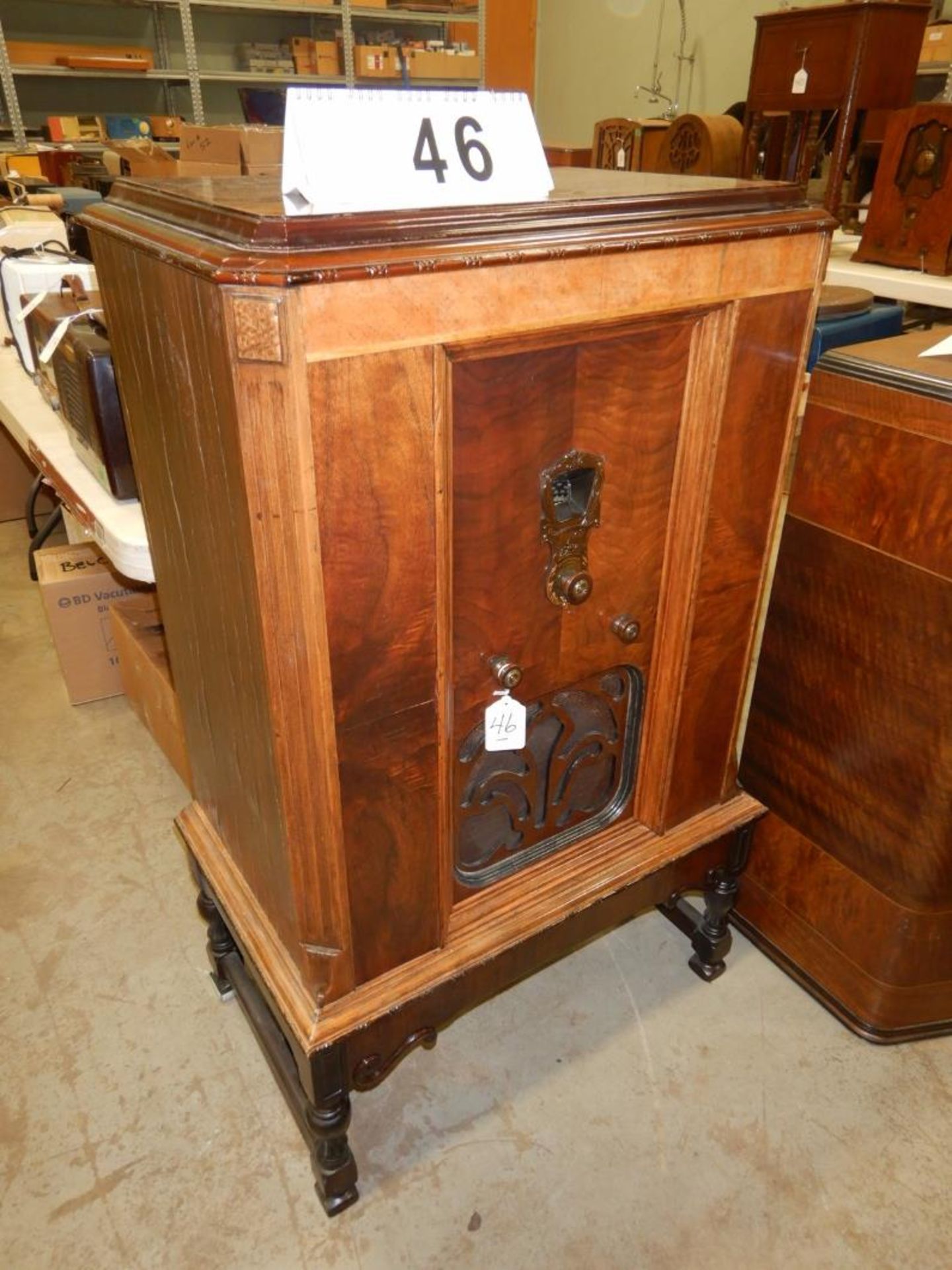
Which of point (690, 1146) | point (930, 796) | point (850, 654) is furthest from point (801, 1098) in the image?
point (850, 654)

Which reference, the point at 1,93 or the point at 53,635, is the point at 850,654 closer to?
the point at 53,635

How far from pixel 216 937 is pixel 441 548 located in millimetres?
823

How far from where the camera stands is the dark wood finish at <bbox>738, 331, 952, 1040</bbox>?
102 centimetres

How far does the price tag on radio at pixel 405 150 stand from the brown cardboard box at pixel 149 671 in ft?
3.78

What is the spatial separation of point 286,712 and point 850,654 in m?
0.75

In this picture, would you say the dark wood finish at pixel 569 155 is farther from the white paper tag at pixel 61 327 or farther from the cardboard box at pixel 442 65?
the white paper tag at pixel 61 327

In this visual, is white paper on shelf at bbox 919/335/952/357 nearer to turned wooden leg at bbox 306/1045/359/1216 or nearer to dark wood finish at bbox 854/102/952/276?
turned wooden leg at bbox 306/1045/359/1216

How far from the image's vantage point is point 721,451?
91 centimetres

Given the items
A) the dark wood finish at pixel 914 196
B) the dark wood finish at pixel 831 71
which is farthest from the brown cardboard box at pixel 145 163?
the dark wood finish at pixel 914 196

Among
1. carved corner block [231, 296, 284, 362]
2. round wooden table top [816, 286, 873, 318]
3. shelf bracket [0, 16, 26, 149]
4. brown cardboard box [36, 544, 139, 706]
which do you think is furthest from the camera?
shelf bracket [0, 16, 26, 149]

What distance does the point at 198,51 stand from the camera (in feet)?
16.0

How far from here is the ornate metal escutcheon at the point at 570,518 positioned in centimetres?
81

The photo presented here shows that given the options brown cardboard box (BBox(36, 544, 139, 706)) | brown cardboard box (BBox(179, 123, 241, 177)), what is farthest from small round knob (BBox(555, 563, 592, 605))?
brown cardboard box (BBox(179, 123, 241, 177))

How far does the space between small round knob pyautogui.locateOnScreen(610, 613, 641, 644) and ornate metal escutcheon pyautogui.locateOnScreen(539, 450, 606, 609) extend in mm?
79
